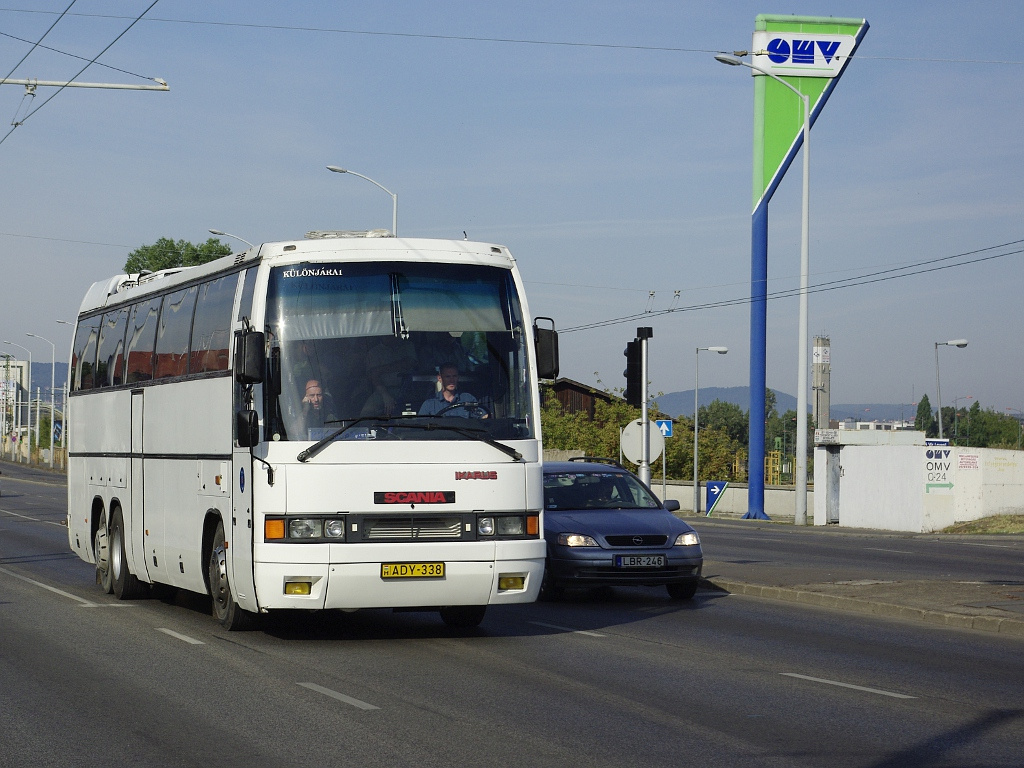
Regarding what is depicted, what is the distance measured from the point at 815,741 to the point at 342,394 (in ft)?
17.1

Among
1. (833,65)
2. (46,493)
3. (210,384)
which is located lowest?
(46,493)

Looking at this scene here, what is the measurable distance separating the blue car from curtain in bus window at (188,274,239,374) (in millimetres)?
4707

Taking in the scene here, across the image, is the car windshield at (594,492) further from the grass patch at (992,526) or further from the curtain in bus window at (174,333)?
the grass patch at (992,526)

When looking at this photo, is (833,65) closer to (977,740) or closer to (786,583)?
(786,583)

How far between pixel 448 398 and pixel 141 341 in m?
5.41

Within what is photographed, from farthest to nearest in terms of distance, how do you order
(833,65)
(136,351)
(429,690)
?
(833,65) < (136,351) < (429,690)

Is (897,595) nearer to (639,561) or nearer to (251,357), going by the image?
(639,561)

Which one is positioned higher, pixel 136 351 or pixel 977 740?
pixel 136 351

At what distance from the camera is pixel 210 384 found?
13031 millimetres

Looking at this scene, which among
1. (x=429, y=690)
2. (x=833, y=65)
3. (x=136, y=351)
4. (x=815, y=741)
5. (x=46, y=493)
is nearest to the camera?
(x=815, y=741)

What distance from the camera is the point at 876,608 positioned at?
15.1m

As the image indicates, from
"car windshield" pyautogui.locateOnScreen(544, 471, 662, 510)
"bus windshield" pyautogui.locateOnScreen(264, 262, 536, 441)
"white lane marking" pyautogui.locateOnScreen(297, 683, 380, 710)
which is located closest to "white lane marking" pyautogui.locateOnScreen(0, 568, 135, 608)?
"car windshield" pyautogui.locateOnScreen(544, 471, 662, 510)

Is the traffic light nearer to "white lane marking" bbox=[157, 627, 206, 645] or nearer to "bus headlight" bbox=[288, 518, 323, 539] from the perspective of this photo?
"white lane marking" bbox=[157, 627, 206, 645]

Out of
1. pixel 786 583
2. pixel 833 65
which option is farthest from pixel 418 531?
pixel 833 65
